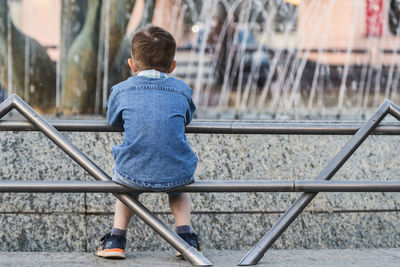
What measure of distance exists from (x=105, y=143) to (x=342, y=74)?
1373cm

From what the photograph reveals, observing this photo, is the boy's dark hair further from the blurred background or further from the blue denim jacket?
the blurred background

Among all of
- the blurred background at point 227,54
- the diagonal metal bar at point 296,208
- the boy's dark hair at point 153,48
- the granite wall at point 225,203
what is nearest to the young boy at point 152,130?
the boy's dark hair at point 153,48

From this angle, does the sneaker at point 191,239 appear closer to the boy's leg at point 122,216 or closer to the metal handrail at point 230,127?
the boy's leg at point 122,216

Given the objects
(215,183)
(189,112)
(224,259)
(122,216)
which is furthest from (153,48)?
(224,259)

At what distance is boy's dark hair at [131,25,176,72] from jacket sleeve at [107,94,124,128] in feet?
0.66

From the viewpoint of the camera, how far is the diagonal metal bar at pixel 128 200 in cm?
291

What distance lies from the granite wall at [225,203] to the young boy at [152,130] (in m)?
0.39

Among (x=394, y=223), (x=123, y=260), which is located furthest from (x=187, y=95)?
(x=394, y=223)

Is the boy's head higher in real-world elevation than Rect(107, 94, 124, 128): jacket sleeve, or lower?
higher

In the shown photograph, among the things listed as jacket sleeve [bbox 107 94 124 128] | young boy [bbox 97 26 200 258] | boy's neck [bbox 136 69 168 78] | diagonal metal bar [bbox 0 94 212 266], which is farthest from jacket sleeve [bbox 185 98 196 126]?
diagonal metal bar [bbox 0 94 212 266]

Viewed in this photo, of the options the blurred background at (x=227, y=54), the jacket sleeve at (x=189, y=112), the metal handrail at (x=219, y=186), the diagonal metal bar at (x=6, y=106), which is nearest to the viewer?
the metal handrail at (x=219, y=186)

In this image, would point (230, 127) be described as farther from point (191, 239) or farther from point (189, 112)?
point (191, 239)

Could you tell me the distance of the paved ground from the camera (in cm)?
302

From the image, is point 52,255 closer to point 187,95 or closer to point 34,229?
point 34,229
